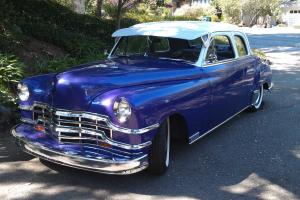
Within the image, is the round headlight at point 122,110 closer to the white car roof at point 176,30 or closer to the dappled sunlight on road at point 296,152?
the white car roof at point 176,30

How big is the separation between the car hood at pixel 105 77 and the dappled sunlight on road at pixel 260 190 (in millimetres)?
1363

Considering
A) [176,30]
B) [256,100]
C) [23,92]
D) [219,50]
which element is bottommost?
[256,100]

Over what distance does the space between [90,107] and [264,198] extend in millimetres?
1920

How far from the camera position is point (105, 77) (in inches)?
180

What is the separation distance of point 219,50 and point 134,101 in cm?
253

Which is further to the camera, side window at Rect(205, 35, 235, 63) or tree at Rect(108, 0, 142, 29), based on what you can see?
tree at Rect(108, 0, 142, 29)

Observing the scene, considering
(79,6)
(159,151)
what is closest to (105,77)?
(159,151)

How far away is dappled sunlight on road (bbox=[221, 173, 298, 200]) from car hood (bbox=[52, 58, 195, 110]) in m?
1.36

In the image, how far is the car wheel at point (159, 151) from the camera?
451 cm

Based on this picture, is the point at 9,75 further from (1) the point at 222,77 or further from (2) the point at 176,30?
(1) the point at 222,77

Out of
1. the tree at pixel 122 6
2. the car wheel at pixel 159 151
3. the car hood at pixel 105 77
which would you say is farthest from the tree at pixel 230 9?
the car wheel at pixel 159 151

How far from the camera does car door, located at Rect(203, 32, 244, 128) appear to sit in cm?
569

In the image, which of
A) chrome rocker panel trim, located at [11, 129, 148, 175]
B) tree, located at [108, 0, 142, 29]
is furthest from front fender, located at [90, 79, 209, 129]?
tree, located at [108, 0, 142, 29]

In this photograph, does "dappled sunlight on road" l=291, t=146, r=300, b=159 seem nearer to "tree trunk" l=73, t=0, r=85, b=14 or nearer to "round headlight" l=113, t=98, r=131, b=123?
"round headlight" l=113, t=98, r=131, b=123
